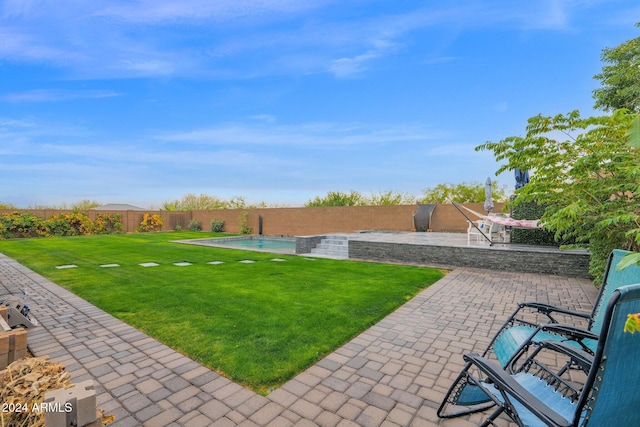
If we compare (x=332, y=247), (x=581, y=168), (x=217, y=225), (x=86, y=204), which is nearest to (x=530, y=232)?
(x=581, y=168)

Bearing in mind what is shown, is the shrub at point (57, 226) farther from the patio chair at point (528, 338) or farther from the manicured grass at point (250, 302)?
the patio chair at point (528, 338)

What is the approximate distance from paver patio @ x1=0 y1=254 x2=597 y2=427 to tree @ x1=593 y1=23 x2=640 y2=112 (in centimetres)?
1119

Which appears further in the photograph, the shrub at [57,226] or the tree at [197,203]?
the tree at [197,203]

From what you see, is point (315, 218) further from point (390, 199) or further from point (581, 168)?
point (581, 168)

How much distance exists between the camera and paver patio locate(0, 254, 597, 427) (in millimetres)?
2098

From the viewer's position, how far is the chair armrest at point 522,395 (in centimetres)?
121

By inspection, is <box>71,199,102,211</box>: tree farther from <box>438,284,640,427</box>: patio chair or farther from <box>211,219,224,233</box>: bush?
<box>438,284,640,427</box>: patio chair

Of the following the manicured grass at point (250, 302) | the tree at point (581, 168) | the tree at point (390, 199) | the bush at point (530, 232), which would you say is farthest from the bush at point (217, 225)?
the tree at point (581, 168)

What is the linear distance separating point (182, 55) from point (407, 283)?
1116 centimetres

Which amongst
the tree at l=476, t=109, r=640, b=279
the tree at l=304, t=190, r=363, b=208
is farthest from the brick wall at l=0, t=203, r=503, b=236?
the tree at l=476, t=109, r=640, b=279

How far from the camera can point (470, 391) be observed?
1.89m

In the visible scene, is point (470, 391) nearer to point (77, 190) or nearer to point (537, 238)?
point (537, 238)

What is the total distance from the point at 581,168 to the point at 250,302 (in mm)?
5098

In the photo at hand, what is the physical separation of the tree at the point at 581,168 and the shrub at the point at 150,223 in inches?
901
